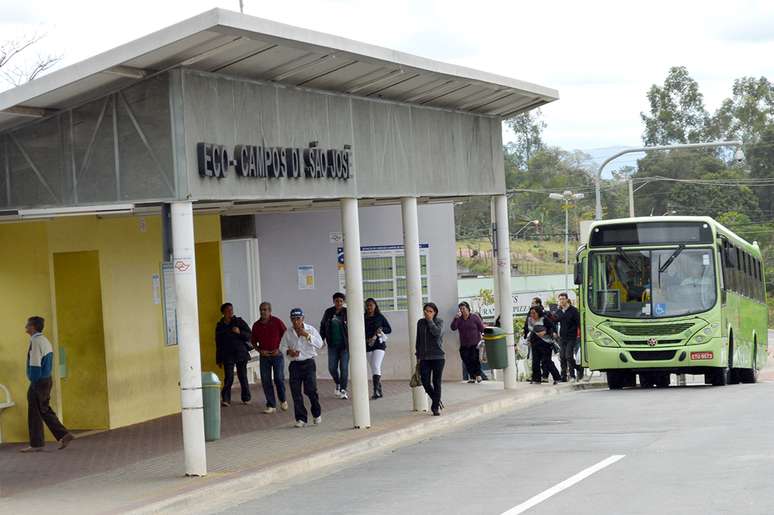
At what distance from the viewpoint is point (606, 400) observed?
2158cm

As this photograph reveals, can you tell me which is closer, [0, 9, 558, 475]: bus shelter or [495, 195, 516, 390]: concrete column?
[0, 9, 558, 475]: bus shelter

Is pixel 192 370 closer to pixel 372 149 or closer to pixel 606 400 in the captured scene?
pixel 372 149

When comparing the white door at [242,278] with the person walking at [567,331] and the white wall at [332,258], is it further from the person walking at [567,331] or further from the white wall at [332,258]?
the person walking at [567,331]

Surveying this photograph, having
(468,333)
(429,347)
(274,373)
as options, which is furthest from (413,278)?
(468,333)

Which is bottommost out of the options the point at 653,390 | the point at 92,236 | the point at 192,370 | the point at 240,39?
the point at 653,390

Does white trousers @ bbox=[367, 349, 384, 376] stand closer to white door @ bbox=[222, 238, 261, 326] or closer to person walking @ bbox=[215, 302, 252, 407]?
person walking @ bbox=[215, 302, 252, 407]

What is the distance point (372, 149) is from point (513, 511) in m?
8.57

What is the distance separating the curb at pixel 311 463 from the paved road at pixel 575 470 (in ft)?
1.47

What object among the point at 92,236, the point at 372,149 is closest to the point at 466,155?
the point at 372,149

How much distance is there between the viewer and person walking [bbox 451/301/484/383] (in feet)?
80.3

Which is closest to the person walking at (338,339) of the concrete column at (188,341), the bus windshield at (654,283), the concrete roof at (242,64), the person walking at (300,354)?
the person walking at (300,354)

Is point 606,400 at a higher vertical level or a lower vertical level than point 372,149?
lower

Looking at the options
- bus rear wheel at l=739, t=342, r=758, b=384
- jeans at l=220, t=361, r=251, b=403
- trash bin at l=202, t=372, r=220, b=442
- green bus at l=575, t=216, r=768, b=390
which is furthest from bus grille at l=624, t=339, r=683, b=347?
trash bin at l=202, t=372, r=220, b=442

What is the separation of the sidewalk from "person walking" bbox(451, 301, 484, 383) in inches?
97.9
